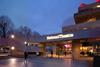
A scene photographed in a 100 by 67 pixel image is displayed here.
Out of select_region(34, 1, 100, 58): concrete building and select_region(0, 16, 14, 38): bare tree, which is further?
select_region(0, 16, 14, 38): bare tree

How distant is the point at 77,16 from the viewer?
69.0m

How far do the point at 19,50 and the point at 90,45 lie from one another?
20770 mm

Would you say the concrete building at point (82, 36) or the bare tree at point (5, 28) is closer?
the concrete building at point (82, 36)

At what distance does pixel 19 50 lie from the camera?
230 feet

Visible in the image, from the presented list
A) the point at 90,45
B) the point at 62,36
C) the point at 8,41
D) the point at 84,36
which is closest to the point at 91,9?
the point at 90,45

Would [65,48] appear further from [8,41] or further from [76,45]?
[76,45]

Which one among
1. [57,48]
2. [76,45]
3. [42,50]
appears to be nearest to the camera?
[76,45]

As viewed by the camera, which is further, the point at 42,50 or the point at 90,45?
the point at 42,50

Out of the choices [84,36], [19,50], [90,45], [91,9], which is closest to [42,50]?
[19,50]

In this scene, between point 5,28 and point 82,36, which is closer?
point 82,36

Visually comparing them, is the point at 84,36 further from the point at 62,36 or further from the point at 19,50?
the point at 19,50

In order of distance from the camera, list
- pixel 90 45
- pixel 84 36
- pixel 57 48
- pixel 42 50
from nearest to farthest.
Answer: pixel 84 36 → pixel 90 45 → pixel 42 50 → pixel 57 48

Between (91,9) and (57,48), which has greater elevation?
(91,9)

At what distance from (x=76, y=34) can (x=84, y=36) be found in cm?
251
